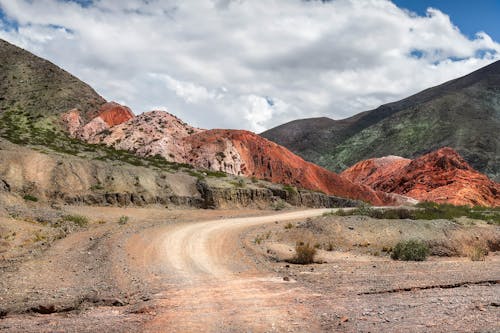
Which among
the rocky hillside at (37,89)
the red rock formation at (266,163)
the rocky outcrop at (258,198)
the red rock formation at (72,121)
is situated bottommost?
the rocky outcrop at (258,198)

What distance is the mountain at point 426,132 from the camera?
102188 mm

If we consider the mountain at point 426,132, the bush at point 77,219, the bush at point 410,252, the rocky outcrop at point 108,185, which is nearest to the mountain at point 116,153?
the rocky outcrop at point 108,185

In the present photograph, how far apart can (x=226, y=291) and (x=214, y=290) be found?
0.36 meters

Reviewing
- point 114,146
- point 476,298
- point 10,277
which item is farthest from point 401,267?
point 114,146

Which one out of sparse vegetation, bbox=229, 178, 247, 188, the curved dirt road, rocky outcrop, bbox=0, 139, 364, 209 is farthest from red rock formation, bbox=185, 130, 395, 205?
the curved dirt road

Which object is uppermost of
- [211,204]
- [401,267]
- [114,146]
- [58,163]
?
[114,146]

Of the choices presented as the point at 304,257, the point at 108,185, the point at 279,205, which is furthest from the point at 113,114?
the point at 304,257

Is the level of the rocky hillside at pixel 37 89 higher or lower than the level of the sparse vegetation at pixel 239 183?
higher

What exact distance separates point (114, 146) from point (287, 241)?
41563 millimetres

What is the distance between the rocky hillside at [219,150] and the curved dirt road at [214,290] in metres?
37.4

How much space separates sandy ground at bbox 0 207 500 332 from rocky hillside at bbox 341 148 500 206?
171 ft

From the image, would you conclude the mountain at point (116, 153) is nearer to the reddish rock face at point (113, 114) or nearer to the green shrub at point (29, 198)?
the reddish rock face at point (113, 114)

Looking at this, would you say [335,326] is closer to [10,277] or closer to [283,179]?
[10,277]

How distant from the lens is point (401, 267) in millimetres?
15906
